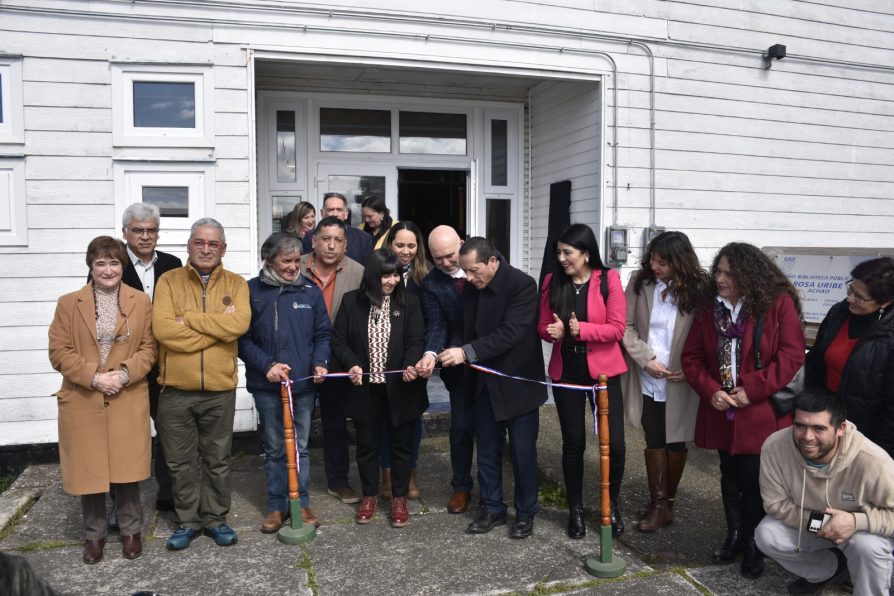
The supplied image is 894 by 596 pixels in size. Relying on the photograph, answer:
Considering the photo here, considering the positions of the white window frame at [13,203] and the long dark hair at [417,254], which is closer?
the long dark hair at [417,254]

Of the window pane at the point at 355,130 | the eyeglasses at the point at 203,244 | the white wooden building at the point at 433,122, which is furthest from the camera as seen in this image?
the window pane at the point at 355,130

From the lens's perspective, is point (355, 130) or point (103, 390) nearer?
point (103, 390)

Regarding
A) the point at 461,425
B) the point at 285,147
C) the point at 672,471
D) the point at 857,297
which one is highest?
the point at 285,147

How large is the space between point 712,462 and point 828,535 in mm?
2555

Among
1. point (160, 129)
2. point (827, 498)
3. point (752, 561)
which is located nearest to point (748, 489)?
point (752, 561)

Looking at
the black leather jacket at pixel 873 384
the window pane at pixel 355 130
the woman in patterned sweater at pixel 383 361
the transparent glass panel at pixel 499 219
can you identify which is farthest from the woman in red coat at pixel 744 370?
the window pane at pixel 355 130

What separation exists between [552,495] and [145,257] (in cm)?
309

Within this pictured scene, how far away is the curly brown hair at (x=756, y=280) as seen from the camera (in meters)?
3.81

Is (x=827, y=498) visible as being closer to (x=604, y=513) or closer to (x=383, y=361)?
(x=604, y=513)

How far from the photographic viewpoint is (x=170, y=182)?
5.88 m

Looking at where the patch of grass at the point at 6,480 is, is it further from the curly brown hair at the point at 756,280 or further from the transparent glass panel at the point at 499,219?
the curly brown hair at the point at 756,280

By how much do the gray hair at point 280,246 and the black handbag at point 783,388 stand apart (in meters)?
2.61

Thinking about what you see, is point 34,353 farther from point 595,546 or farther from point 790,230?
point 790,230

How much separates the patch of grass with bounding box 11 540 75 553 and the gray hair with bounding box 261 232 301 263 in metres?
2.06
